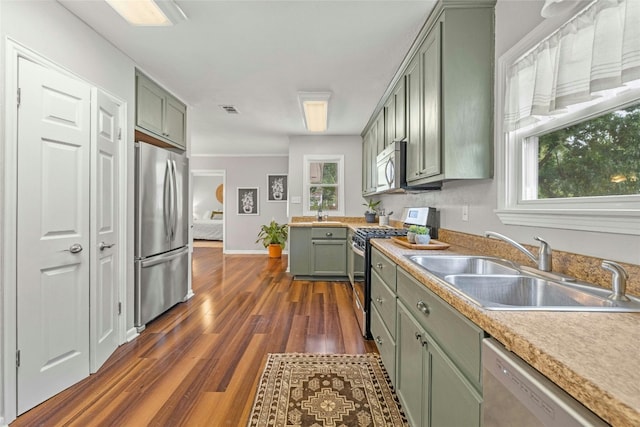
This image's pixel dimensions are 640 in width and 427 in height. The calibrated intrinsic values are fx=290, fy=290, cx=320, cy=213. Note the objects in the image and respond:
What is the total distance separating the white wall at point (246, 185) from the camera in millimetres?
7047

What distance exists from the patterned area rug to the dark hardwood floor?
105 mm

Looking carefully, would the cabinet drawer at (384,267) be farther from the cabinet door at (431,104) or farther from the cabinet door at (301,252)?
the cabinet door at (301,252)

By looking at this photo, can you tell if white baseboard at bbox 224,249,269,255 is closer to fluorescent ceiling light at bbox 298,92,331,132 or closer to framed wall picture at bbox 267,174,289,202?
framed wall picture at bbox 267,174,289,202

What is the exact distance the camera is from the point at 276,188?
7121 mm

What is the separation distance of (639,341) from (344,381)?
1.59 meters

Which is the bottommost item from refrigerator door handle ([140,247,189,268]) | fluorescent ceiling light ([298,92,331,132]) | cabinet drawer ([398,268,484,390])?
refrigerator door handle ([140,247,189,268])

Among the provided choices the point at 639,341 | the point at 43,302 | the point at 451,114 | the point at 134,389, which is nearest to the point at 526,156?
the point at 451,114

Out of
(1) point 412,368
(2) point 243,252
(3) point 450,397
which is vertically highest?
(3) point 450,397

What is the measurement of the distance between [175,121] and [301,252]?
2.44 metres

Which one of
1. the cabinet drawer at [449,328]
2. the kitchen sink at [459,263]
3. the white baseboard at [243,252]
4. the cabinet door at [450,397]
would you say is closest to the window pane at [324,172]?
the white baseboard at [243,252]

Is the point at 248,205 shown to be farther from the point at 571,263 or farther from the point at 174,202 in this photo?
the point at 571,263

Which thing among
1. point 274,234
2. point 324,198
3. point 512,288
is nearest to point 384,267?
point 512,288

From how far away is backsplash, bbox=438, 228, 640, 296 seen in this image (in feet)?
3.23

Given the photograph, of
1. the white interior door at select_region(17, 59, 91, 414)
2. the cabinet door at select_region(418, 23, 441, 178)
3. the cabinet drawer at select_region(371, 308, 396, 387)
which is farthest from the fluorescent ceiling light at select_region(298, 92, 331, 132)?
the cabinet drawer at select_region(371, 308, 396, 387)
